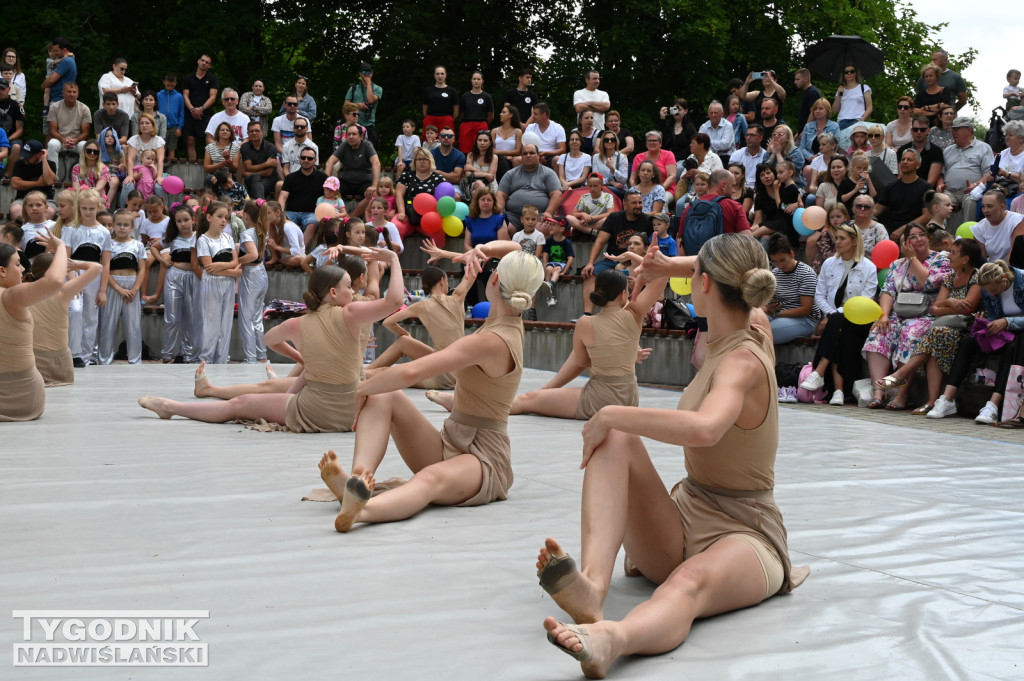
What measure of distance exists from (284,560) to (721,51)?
22864 mm

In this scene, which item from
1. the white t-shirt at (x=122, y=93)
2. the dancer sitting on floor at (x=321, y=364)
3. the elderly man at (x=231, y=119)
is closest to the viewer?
the dancer sitting on floor at (x=321, y=364)

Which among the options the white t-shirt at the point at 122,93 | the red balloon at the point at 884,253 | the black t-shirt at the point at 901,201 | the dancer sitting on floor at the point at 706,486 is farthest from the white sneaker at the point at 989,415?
the white t-shirt at the point at 122,93

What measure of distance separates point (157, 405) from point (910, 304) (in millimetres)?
7456

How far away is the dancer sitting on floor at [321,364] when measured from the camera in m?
7.22

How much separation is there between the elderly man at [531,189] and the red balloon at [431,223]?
0.89 m

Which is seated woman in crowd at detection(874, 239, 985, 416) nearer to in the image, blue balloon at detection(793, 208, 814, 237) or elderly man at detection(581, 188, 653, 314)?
blue balloon at detection(793, 208, 814, 237)

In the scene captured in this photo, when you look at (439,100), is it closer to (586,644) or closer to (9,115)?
(9,115)

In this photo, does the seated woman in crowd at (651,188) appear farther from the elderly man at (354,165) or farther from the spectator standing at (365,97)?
the spectator standing at (365,97)

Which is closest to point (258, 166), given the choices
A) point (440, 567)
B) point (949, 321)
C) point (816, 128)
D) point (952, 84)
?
point (816, 128)

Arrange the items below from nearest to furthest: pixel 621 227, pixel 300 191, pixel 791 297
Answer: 1. pixel 791 297
2. pixel 621 227
3. pixel 300 191

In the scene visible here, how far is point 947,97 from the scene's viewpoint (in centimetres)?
1488

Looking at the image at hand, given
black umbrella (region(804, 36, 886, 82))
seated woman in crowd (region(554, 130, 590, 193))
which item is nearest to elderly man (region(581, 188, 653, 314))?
seated woman in crowd (region(554, 130, 590, 193))

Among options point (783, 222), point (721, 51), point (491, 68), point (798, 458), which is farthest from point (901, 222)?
point (491, 68)

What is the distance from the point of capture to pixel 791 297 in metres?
12.1
